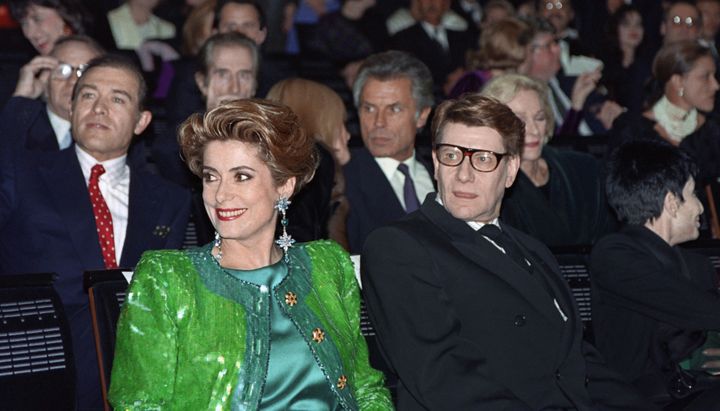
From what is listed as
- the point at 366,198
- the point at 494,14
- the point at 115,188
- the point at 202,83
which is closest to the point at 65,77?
the point at 202,83

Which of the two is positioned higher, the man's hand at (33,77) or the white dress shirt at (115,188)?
the man's hand at (33,77)

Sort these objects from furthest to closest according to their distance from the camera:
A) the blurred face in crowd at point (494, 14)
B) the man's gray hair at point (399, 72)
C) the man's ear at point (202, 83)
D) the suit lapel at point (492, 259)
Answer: the blurred face in crowd at point (494, 14) → the man's ear at point (202, 83) → the man's gray hair at point (399, 72) → the suit lapel at point (492, 259)

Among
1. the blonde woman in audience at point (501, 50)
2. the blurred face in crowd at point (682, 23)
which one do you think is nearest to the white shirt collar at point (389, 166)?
the blonde woman in audience at point (501, 50)

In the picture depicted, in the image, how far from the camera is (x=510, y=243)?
423 cm

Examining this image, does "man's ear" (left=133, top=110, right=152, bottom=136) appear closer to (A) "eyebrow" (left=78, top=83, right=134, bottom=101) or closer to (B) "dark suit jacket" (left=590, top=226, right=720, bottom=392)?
(A) "eyebrow" (left=78, top=83, right=134, bottom=101)

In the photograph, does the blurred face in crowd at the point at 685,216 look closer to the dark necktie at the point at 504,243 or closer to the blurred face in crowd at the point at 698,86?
the dark necktie at the point at 504,243

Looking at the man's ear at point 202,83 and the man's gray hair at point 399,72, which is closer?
the man's gray hair at point 399,72

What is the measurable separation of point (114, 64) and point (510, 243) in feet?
6.31

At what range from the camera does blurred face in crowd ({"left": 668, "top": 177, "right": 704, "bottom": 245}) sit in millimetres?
4711

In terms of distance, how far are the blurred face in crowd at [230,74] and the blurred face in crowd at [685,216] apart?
248cm

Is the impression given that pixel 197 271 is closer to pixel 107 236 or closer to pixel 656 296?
pixel 107 236

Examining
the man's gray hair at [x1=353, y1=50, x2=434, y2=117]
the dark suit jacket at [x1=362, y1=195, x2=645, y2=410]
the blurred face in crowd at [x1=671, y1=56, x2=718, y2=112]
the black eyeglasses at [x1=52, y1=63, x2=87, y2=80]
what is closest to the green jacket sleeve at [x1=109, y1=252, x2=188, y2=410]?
the dark suit jacket at [x1=362, y1=195, x2=645, y2=410]

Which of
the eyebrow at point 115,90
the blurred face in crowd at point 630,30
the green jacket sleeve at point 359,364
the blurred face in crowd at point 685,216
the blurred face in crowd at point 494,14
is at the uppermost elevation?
the blurred face in crowd at point 494,14

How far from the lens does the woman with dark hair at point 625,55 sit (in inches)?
375
